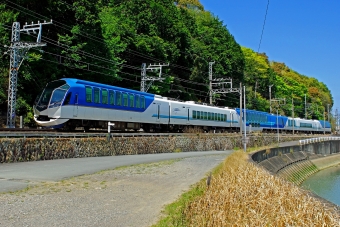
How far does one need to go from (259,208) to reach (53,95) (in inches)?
641

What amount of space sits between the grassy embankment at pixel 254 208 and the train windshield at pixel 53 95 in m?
13.1

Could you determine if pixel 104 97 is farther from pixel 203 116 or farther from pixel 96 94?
pixel 203 116

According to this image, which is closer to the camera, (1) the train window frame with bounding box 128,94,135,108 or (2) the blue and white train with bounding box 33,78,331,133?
(2) the blue and white train with bounding box 33,78,331,133

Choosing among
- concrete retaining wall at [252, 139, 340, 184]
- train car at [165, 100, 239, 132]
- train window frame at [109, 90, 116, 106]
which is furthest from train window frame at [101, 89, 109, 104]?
concrete retaining wall at [252, 139, 340, 184]

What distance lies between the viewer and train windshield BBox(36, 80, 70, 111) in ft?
66.9

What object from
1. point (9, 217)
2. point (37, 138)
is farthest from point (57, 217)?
point (37, 138)

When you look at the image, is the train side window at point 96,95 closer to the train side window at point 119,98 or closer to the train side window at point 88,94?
the train side window at point 88,94

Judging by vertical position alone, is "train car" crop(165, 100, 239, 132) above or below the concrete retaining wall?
above

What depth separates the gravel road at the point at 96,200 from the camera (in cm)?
747

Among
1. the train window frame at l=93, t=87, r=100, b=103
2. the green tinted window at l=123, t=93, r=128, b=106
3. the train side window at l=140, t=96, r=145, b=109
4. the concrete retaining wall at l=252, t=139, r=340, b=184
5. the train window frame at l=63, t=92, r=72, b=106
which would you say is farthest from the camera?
the concrete retaining wall at l=252, t=139, r=340, b=184

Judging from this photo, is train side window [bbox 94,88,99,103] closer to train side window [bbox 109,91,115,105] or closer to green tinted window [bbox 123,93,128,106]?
train side window [bbox 109,91,115,105]

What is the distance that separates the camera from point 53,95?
67.3 feet

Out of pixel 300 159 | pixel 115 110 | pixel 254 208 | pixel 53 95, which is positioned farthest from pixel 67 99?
pixel 300 159

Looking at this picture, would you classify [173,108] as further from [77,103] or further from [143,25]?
[143,25]
